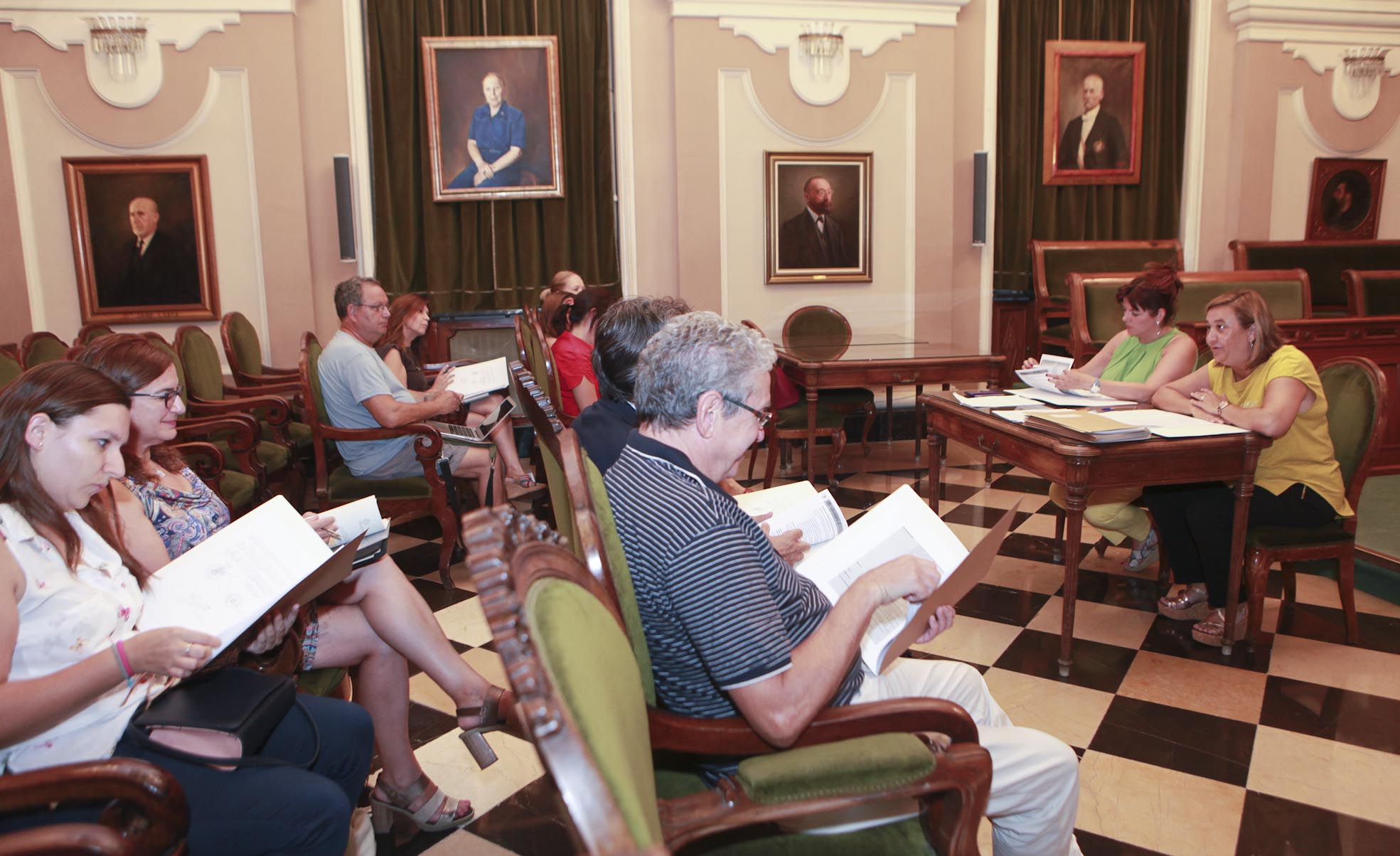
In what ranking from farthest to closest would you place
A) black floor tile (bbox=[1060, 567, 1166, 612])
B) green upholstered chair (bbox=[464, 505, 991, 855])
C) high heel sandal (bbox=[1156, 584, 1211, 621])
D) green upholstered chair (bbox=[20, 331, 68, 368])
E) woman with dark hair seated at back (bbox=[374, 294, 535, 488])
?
green upholstered chair (bbox=[20, 331, 68, 368]) → woman with dark hair seated at back (bbox=[374, 294, 535, 488]) → black floor tile (bbox=[1060, 567, 1166, 612]) → high heel sandal (bbox=[1156, 584, 1211, 621]) → green upholstered chair (bbox=[464, 505, 991, 855])

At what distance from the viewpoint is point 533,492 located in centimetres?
530

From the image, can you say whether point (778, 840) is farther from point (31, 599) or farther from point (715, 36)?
point (715, 36)

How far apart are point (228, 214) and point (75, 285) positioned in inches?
42.4

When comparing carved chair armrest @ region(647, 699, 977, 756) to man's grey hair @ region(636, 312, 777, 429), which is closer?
carved chair armrest @ region(647, 699, 977, 756)

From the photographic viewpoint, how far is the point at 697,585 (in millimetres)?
1358

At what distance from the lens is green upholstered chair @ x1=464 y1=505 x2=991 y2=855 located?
772mm

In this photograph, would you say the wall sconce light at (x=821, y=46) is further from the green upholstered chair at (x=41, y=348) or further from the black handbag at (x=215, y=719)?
the black handbag at (x=215, y=719)

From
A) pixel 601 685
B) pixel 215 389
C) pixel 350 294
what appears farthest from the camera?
pixel 215 389

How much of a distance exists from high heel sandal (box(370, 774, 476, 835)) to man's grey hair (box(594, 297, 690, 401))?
43.2 inches

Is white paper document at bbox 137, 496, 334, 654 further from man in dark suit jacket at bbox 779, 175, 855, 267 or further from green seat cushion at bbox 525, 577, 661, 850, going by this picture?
man in dark suit jacket at bbox 779, 175, 855, 267

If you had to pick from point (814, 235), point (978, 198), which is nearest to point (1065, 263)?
point (978, 198)

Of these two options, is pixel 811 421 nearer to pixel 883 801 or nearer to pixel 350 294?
pixel 350 294

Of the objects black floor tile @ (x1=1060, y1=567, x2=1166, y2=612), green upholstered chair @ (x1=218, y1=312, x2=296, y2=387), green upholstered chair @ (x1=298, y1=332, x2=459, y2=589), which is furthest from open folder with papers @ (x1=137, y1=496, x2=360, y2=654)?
green upholstered chair @ (x1=218, y1=312, x2=296, y2=387)

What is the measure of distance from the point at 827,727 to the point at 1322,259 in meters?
8.01
